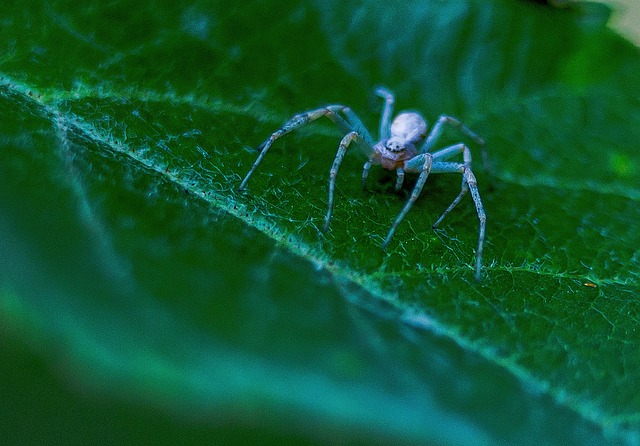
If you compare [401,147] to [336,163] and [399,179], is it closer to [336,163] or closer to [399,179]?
[399,179]

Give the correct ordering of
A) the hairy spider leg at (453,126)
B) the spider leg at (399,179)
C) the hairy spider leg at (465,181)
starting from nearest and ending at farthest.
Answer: the hairy spider leg at (465,181) → the spider leg at (399,179) → the hairy spider leg at (453,126)

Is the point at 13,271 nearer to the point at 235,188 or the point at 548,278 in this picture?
the point at 235,188

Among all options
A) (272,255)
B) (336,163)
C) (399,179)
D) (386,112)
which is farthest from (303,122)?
(272,255)

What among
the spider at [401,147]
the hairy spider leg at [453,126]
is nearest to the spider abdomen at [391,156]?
the spider at [401,147]

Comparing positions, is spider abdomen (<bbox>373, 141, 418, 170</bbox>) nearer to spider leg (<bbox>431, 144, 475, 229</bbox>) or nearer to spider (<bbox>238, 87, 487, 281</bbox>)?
spider (<bbox>238, 87, 487, 281</bbox>)

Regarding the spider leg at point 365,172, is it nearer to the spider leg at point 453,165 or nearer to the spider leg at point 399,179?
the spider leg at point 399,179

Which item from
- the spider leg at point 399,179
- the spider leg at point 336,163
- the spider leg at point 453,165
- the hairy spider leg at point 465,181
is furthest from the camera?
the spider leg at point 399,179
